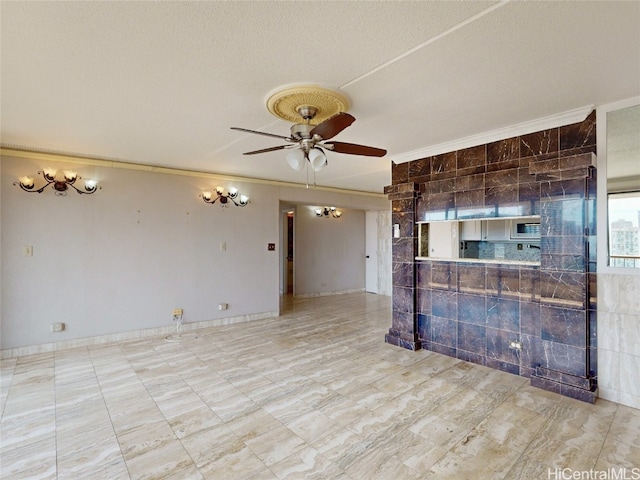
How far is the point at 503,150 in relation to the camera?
11.5 feet

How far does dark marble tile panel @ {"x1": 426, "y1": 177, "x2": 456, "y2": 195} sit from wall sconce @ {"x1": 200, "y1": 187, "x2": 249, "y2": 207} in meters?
3.16

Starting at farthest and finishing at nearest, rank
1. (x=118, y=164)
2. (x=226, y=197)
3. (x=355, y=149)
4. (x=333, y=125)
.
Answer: (x=226, y=197) → (x=118, y=164) → (x=355, y=149) → (x=333, y=125)

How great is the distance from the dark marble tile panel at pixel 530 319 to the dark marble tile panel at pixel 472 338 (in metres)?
0.44

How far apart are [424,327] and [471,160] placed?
2172mm

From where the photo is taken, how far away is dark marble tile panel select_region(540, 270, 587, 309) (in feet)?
9.52

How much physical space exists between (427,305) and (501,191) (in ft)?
5.45

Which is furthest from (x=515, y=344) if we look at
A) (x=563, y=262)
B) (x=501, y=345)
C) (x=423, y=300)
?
(x=423, y=300)

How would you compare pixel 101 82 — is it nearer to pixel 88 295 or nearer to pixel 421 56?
pixel 421 56

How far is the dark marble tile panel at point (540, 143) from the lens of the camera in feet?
10.3

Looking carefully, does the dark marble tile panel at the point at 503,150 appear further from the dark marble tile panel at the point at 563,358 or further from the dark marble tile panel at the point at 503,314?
the dark marble tile panel at the point at 563,358

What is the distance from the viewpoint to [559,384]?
3.00 metres

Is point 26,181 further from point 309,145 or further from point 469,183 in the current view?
point 469,183

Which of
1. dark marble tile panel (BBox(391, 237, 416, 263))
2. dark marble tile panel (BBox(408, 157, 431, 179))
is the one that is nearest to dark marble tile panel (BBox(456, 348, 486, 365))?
dark marble tile panel (BBox(391, 237, 416, 263))

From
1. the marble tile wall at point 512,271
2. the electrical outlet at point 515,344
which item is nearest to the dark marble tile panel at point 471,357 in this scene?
the marble tile wall at point 512,271
